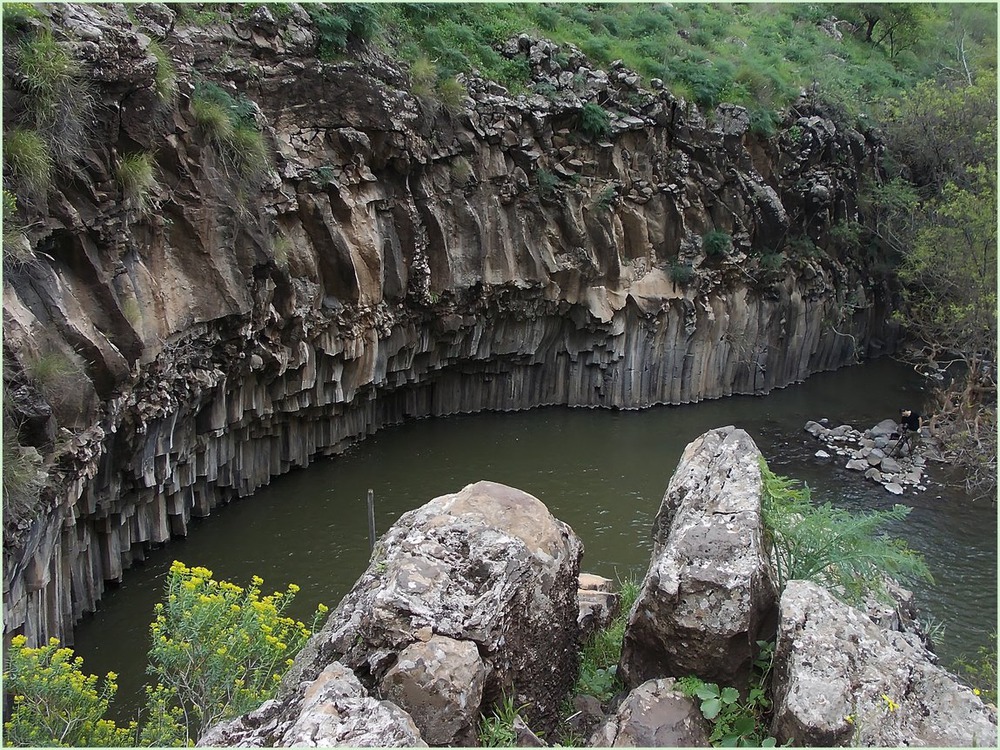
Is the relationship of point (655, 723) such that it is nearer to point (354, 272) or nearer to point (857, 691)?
point (857, 691)

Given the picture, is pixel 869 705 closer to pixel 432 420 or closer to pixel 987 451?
pixel 987 451

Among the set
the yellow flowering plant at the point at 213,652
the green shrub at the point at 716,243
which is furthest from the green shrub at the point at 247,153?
the green shrub at the point at 716,243

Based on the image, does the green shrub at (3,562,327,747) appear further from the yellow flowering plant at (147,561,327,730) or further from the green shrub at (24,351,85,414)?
the green shrub at (24,351,85,414)

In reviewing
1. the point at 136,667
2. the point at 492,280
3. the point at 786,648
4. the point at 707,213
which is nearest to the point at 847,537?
the point at 786,648

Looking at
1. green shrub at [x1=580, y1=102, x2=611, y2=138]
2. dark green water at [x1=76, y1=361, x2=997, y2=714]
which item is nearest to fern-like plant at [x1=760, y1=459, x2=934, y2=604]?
dark green water at [x1=76, y1=361, x2=997, y2=714]

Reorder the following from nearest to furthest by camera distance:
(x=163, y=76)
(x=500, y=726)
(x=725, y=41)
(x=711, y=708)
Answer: (x=500, y=726), (x=711, y=708), (x=163, y=76), (x=725, y=41)

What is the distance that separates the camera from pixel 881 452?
19562 mm

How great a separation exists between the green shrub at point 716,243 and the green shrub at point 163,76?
17.2 meters

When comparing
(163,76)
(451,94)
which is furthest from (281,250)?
(451,94)

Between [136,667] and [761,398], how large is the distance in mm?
21125

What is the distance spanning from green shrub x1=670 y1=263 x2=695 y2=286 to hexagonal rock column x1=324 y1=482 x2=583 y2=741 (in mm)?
18359

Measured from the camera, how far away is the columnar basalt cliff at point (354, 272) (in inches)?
419

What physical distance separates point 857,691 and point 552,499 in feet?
39.7

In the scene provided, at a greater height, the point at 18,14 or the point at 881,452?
the point at 18,14
